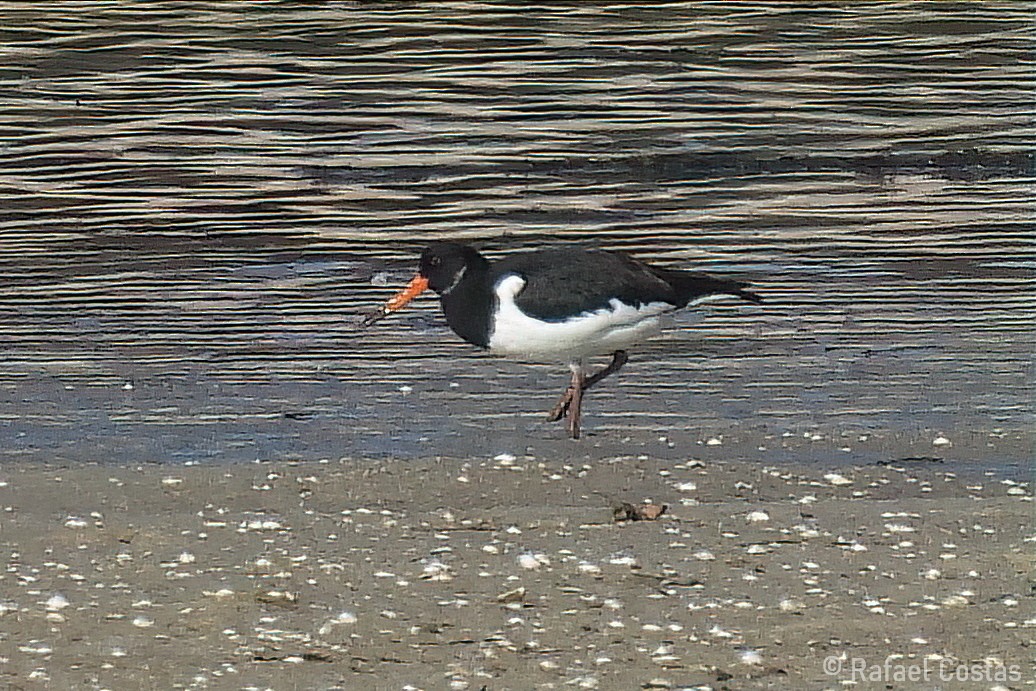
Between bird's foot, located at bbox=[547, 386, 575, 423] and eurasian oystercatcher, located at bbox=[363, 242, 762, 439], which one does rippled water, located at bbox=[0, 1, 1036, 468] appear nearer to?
bird's foot, located at bbox=[547, 386, 575, 423]

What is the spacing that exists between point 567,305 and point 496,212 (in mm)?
3827

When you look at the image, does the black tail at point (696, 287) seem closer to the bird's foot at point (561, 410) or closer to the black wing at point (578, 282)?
the black wing at point (578, 282)

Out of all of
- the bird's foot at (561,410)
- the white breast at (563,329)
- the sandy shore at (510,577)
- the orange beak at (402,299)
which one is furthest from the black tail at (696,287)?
the sandy shore at (510,577)

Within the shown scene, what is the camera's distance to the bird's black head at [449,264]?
7.00 m

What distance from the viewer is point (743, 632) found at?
4254mm

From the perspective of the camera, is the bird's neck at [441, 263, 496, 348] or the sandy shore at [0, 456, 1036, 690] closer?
the sandy shore at [0, 456, 1036, 690]

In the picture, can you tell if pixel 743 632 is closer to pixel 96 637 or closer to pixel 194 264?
pixel 96 637

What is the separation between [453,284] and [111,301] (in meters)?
2.16

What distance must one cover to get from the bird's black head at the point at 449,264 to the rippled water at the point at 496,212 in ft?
1.29

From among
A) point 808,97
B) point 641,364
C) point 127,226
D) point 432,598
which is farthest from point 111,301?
point 808,97

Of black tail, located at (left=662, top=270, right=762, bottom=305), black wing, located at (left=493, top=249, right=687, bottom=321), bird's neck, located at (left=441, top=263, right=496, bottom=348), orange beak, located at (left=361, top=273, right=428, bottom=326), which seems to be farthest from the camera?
orange beak, located at (left=361, top=273, right=428, bottom=326)

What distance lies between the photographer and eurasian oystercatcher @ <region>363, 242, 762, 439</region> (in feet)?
21.5

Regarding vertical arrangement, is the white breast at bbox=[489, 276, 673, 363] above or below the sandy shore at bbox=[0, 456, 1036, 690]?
above

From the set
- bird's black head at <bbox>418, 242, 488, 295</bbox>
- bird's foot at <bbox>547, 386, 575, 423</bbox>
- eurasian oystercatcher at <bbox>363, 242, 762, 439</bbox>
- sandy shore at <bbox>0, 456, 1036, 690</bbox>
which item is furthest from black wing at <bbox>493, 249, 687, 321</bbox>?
sandy shore at <bbox>0, 456, 1036, 690</bbox>
